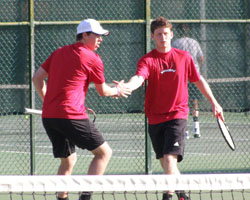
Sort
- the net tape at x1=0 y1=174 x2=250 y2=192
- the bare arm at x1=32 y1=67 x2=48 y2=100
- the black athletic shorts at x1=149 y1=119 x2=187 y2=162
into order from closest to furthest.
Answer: the net tape at x1=0 y1=174 x2=250 y2=192
the bare arm at x1=32 y1=67 x2=48 y2=100
the black athletic shorts at x1=149 y1=119 x2=187 y2=162

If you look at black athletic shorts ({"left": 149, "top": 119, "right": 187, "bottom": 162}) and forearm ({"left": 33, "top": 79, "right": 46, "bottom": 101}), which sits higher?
forearm ({"left": 33, "top": 79, "right": 46, "bottom": 101})

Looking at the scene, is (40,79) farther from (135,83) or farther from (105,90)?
(135,83)

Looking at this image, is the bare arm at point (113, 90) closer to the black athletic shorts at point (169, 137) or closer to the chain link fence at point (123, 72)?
the black athletic shorts at point (169, 137)

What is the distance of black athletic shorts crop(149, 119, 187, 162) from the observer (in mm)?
5895

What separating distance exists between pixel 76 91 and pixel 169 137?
3.06ft

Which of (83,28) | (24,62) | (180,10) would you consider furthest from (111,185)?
(180,10)

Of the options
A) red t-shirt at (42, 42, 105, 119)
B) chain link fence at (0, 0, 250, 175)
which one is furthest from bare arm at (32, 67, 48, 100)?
chain link fence at (0, 0, 250, 175)

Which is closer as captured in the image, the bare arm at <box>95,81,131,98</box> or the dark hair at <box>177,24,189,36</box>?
the bare arm at <box>95,81,131,98</box>

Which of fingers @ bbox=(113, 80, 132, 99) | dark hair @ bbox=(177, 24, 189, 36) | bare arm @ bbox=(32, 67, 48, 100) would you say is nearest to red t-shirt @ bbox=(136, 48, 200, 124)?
fingers @ bbox=(113, 80, 132, 99)

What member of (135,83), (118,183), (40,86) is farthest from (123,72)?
(118,183)

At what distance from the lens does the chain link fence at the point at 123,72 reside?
8633 millimetres

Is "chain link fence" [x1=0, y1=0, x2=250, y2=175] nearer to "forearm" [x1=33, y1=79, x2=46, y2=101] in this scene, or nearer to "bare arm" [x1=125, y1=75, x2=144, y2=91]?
"forearm" [x1=33, y1=79, x2=46, y2=101]

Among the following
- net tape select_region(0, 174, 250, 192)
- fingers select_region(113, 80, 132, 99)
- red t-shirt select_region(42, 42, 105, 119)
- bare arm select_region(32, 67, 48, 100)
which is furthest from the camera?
bare arm select_region(32, 67, 48, 100)

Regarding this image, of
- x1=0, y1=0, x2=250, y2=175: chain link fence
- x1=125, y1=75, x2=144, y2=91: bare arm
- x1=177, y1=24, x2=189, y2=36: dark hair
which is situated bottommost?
x1=0, y1=0, x2=250, y2=175: chain link fence
